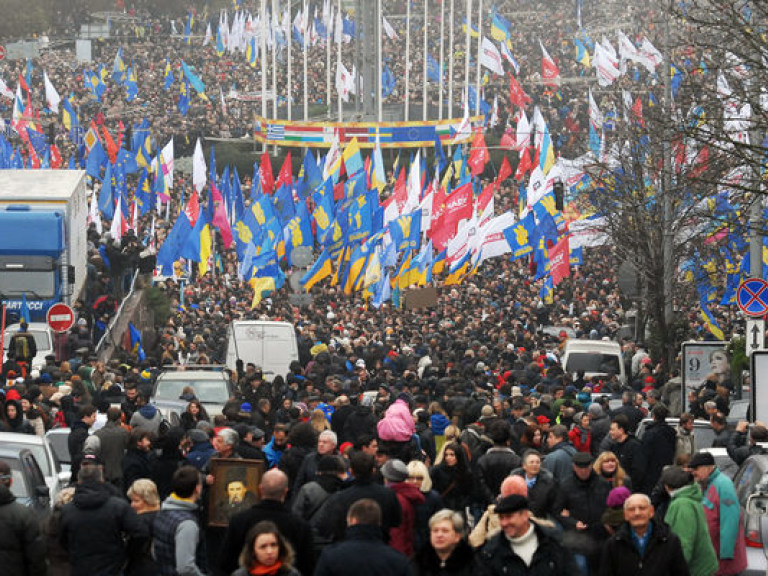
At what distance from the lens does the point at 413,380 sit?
83.6ft

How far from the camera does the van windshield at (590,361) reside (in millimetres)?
31641

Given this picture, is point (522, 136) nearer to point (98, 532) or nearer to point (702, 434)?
point (702, 434)

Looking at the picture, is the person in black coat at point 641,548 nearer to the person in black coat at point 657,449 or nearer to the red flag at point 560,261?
the person in black coat at point 657,449

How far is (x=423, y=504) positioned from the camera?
1291cm

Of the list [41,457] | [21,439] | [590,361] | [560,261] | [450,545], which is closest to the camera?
[450,545]

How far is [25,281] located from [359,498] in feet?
77.8

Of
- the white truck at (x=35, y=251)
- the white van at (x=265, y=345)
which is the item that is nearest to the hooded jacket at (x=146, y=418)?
the white van at (x=265, y=345)

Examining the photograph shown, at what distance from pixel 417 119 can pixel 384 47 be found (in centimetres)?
1250

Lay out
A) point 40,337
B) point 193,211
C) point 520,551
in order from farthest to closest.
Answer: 1. point 193,211
2. point 40,337
3. point 520,551

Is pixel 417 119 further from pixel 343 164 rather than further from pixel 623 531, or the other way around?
pixel 623 531

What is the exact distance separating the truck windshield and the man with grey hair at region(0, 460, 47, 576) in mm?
23461

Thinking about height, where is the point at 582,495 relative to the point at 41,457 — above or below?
above

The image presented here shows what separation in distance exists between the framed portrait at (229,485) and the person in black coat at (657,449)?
3.74 m

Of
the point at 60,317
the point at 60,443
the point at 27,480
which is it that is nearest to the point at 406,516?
the point at 27,480
